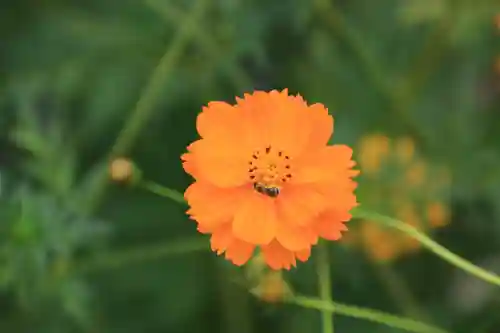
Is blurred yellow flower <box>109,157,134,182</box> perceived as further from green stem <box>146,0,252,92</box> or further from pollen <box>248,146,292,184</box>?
green stem <box>146,0,252,92</box>

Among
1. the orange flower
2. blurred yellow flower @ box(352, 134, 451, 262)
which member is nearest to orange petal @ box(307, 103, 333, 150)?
the orange flower

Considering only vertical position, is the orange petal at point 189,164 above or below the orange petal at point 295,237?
above

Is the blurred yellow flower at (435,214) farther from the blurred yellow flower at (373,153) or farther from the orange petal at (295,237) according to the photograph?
the orange petal at (295,237)

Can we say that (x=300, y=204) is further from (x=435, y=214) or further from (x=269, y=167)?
(x=435, y=214)

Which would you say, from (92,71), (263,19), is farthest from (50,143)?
(263,19)

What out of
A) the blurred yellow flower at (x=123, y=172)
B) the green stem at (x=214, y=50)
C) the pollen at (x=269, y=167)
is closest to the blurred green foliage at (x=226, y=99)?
the green stem at (x=214, y=50)

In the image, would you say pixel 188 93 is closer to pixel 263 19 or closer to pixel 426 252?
pixel 263 19
